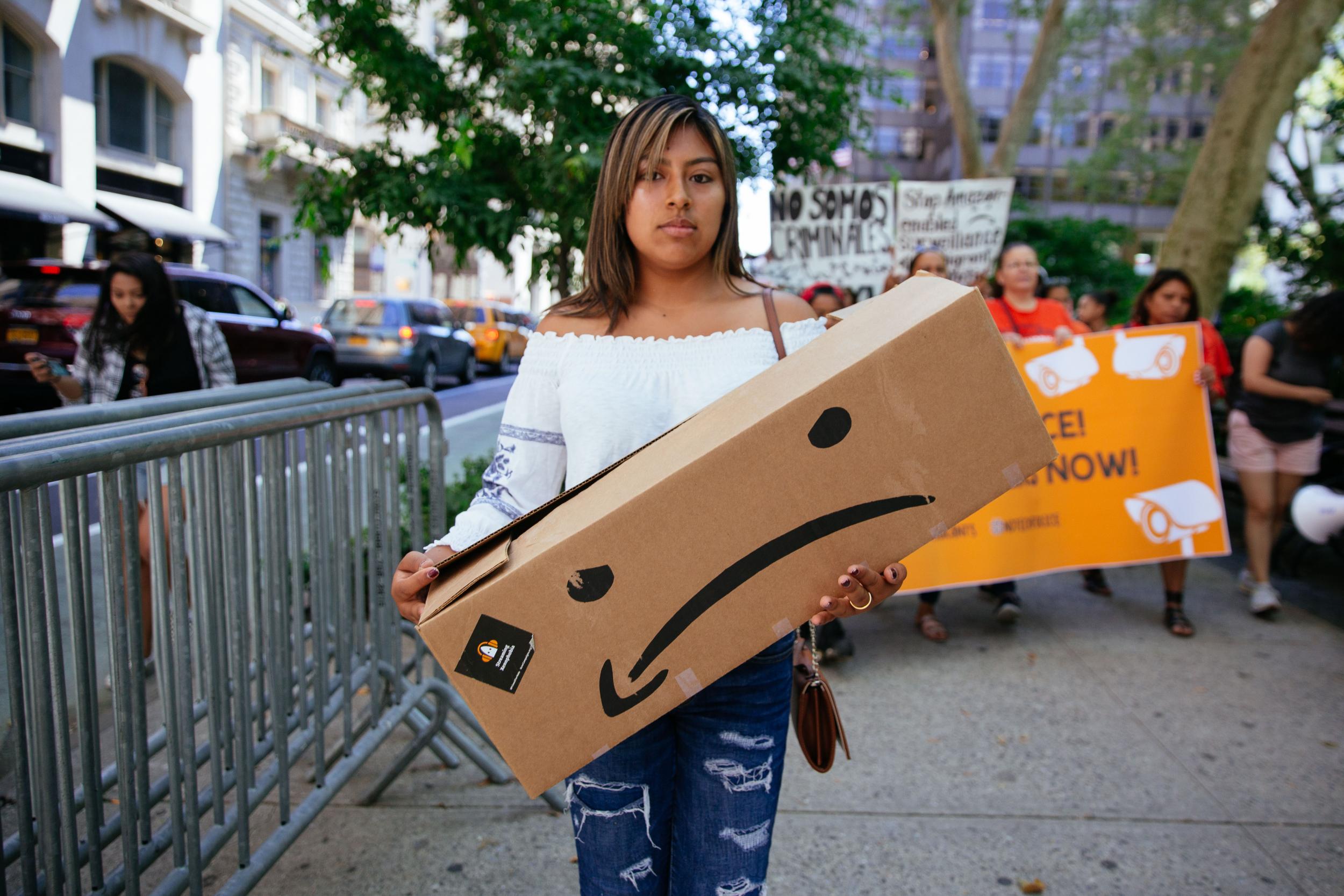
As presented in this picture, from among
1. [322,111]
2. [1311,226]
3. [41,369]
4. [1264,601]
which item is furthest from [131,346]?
[322,111]

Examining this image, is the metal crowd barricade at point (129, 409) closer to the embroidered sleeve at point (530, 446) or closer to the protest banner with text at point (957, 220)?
the embroidered sleeve at point (530, 446)

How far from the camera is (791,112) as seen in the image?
538 cm

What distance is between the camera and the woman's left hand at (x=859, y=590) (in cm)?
139

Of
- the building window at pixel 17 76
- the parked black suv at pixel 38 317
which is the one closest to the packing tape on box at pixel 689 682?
the parked black suv at pixel 38 317

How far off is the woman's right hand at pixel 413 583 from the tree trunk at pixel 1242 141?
708 cm

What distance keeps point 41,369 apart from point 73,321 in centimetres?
547

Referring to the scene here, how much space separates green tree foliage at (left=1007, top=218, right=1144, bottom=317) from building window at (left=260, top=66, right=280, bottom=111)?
1868cm

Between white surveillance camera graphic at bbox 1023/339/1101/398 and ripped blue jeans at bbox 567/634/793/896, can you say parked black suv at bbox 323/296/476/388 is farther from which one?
ripped blue jeans at bbox 567/634/793/896

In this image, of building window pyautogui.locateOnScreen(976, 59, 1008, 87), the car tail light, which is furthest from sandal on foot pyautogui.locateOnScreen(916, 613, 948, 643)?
building window pyautogui.locateOnScreen(976, 59, 1008, 87)

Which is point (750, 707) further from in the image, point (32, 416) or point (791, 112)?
point (791, 112)

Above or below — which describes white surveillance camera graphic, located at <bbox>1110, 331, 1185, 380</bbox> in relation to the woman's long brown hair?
below

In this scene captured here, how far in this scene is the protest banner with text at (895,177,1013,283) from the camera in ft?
22.6

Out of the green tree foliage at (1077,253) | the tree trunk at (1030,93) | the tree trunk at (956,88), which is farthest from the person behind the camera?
the green tree foliage at (1077,253)

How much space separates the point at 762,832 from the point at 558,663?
57 cm
